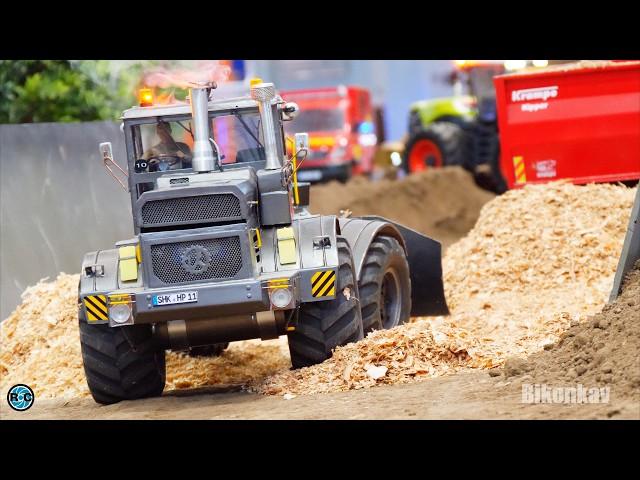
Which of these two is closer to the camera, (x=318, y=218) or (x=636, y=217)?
(x=636, y=217)

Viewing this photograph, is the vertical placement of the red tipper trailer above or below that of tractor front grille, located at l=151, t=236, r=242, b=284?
above

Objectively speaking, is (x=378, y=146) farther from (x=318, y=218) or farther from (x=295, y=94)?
(x=318, y=218)

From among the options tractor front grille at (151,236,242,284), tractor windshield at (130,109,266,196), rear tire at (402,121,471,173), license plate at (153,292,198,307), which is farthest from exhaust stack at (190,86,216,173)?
rear tire at (402,121,471,173)

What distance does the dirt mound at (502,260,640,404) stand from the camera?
8.16 m

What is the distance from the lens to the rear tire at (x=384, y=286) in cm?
1101

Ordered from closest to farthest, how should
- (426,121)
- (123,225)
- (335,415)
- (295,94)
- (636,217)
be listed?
1. (335,415)
2. (636,217)
3. (123,225)
4. (426,121)
5. (295,94)

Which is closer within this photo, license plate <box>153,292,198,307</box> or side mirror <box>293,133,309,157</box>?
license plate <box>153,292,198,307</box>

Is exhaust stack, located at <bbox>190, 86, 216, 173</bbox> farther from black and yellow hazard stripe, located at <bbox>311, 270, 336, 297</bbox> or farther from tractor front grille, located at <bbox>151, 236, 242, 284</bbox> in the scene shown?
black and yellow hazard stripe, located at <bbox>311, 270, 336, 297</bbox>

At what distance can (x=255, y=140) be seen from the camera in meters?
10.7

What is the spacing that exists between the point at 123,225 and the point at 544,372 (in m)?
8.20

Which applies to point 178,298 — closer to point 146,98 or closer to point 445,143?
point 146,98

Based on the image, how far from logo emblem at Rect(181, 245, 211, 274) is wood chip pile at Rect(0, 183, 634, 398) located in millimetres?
1131

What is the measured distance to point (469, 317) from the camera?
12.4 metres

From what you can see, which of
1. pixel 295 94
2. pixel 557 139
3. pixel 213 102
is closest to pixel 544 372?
pixel 213 102
